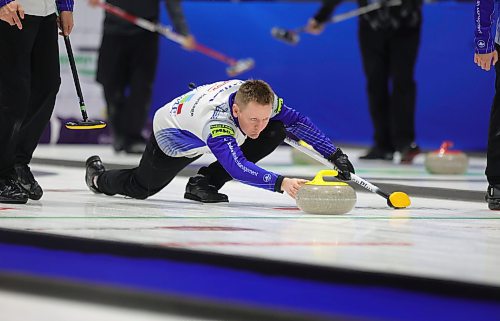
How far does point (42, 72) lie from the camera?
4.86 m

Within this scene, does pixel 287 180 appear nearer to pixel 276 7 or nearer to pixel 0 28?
pixel 0 28

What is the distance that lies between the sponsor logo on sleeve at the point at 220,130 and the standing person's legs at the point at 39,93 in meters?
0.72

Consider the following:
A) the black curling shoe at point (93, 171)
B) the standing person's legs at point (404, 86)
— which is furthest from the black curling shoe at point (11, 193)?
the standing person's legs at point (404, 86)

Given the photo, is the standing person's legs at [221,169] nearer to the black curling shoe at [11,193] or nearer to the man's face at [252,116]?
the man's face at [252,116]

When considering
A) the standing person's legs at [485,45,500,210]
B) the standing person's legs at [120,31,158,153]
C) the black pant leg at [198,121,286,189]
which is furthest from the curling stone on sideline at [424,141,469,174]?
the standing person's legs at [120,31,158,153]

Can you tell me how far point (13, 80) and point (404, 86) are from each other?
4.00 metres

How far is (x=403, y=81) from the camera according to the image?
8.15m

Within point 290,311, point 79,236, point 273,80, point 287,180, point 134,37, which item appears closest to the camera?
point 290,311

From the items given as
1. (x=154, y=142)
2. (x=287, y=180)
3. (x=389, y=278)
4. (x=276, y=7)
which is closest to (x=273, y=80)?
(x=276, y=7)

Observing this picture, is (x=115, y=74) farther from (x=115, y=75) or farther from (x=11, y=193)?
(x=11, y=193)

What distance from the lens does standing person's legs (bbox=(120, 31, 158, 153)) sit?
8.95 metres

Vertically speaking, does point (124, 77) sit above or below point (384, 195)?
below

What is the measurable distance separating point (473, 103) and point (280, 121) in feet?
15.0

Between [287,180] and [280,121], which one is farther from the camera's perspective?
[280,121]
